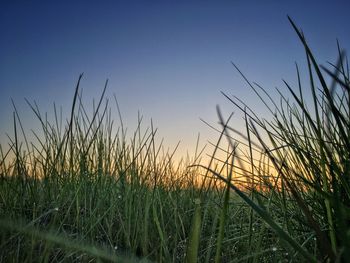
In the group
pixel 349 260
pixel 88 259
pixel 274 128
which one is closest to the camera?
pixel 349 260

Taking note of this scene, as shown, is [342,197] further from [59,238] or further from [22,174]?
[22,174]

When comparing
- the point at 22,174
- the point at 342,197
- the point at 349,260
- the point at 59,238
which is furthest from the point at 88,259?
the point at 349,260

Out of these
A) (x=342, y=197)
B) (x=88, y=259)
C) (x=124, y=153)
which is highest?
Answer: (x=124, y=153)

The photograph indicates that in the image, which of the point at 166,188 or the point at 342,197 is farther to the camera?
the point at 166,188

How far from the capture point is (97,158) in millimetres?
2387

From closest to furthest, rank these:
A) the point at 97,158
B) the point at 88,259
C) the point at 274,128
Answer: the point at 274,128 → the point at 88,259 → the point at 97,158

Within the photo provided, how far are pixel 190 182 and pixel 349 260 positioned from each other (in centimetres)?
195

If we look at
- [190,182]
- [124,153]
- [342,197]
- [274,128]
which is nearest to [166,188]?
[190,182]

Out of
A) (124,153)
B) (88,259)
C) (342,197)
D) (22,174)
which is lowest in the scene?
(88,259)

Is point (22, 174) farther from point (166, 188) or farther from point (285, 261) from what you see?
point (285, 261)

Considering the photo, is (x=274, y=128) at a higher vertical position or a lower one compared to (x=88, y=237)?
higher

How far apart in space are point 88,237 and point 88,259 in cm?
16

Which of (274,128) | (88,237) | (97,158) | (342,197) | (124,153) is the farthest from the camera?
(97,158)

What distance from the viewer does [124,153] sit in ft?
7.25
